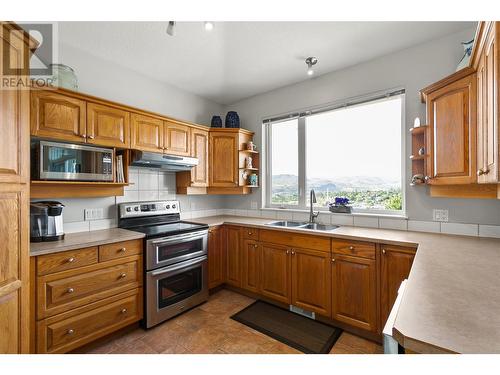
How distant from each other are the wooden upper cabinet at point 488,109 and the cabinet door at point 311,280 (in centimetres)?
131

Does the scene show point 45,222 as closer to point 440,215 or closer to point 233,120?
point 233,120

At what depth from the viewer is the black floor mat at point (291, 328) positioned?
6.48 feet

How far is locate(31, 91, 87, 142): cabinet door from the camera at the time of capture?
1813 mm

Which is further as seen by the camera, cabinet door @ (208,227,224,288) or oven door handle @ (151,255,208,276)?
cabinet door @ (208,227,224,288)

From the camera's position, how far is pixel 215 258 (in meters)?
2.89

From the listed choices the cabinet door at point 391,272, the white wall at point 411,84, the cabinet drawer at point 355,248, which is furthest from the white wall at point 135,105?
the cabinet door at point 391,272

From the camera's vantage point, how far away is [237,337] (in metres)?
2.07

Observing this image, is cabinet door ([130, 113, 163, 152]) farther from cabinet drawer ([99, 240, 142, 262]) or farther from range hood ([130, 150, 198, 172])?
cabinet drawer ([99, 240, 142, 262])

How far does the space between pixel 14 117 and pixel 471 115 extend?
9.47 feet

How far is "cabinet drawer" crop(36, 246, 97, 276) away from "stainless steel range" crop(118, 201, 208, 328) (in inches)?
17.6

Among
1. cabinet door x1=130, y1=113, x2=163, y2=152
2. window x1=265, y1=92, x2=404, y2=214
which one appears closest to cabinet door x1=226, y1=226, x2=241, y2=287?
window x1=265, y1=92, x2=404, y2=214

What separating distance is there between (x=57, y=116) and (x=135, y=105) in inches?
37.4

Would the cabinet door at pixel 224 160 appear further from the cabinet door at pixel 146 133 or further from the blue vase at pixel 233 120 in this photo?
the cabinet door at pixel 146 133

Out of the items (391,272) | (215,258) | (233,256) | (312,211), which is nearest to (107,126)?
(215,258)
